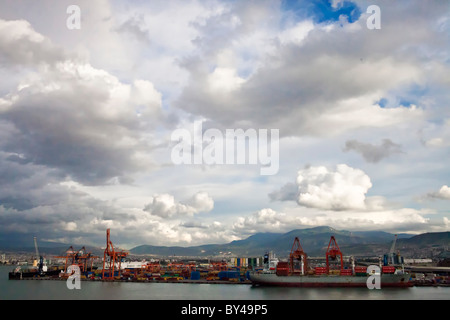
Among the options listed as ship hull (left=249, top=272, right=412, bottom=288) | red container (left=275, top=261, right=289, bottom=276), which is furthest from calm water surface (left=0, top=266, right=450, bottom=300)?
red container (left=275, top=261, right=289, bottom=276)

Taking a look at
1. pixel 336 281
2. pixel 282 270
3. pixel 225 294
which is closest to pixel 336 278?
pixel 336 281

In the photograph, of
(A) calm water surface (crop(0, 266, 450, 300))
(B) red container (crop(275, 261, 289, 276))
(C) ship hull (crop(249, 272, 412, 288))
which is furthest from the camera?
(B) red container (crop(275, 261, 289, 276))

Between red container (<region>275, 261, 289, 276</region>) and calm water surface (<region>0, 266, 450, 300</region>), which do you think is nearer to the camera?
calm water surface (<region>0, 266, 450, 300</region>)

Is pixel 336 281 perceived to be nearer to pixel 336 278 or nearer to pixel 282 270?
pixel 336 278

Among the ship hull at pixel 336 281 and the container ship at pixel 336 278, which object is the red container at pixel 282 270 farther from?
the ship hull at pixel 336 281

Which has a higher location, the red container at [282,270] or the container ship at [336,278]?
the red container at [282,270]

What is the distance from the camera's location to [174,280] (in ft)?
308

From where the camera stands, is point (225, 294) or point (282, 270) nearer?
point (225, 294)

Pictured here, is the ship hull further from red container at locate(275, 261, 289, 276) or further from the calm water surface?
the calm water surface

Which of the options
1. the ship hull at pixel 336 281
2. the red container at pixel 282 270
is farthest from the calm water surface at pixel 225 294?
the red container at pixel 282 270

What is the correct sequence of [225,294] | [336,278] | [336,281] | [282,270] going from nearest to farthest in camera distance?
1. [225,294]
2. [336,281]
3. [336,278]
4. [282,270]
